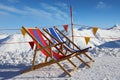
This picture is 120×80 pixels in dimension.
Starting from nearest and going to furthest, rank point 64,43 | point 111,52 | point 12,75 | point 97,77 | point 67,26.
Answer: point 97,77 < point 12,75 < point 64,43 < point 111,52 < point 67,26

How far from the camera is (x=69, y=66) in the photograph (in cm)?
730

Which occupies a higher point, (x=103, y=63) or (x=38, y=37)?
(x=38, y=37)

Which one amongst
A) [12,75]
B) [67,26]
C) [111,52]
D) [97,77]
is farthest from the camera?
[67,26]

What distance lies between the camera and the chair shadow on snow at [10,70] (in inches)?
250

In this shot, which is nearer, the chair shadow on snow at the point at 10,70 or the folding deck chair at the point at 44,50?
the folding deck chair at the point at 44,50

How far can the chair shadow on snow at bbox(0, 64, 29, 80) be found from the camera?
6.34m

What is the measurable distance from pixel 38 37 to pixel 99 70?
178 centimetres

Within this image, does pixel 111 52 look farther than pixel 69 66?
Yes

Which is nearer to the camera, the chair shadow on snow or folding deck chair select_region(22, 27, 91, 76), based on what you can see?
folding deck chair select_region(22, 27, 91, 76)

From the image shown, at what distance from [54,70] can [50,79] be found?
38.4 inches

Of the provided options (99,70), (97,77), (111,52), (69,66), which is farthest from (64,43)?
(111,52)

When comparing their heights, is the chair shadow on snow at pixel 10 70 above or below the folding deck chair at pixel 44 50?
below

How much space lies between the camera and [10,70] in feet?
23.4

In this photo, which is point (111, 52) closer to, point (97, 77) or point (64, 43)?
point (64, 43)
